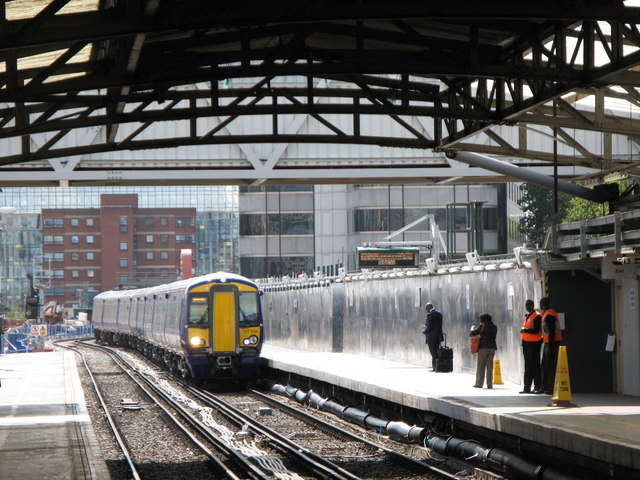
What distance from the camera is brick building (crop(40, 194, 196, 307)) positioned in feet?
439

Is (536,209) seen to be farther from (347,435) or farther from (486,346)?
(347,435)

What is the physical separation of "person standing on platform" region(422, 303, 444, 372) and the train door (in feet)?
23.7

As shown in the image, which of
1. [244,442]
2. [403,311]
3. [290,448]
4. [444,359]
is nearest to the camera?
[290,448]

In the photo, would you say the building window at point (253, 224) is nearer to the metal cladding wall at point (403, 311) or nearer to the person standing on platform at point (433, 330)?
the metal cladding wall at point (403, 311)

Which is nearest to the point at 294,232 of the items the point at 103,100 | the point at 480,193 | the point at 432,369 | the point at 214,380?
the point at 480,193

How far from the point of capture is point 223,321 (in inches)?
1101

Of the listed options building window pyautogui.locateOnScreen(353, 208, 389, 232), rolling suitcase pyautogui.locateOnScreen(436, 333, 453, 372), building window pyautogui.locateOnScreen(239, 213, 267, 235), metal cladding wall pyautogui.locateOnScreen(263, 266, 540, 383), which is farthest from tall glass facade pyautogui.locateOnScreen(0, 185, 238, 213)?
rolling suitcase pyautogui.locateOnScreen(436, 333, 453, 372)

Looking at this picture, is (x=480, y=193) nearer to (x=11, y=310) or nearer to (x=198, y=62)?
(x=198, y=62)

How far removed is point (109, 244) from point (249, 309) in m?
108

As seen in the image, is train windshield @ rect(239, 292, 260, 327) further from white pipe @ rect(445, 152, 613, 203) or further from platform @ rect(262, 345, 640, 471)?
white pipe @ rect(445, 152, 613, 203)

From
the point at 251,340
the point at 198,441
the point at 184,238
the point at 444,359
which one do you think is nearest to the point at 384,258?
the point at 251,340

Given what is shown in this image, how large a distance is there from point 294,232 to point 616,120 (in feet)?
215

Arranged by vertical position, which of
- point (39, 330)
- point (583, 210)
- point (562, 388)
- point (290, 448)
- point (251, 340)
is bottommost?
point (290, 448)

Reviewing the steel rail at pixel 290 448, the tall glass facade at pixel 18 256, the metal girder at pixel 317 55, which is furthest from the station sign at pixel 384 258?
the tall glass facade at pixel 18 256
